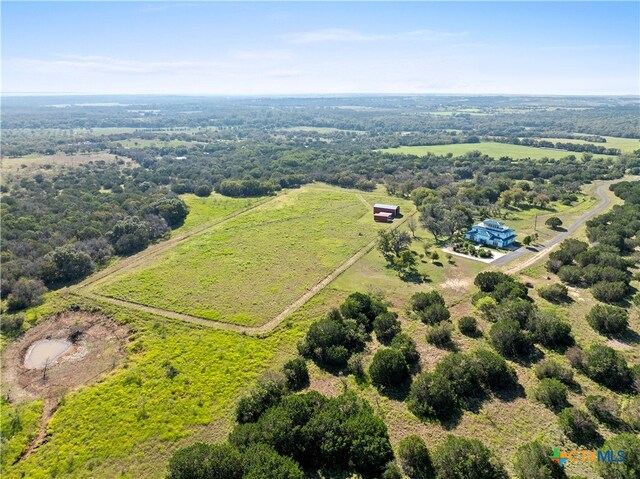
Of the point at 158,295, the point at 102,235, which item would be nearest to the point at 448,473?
the point at 158,295

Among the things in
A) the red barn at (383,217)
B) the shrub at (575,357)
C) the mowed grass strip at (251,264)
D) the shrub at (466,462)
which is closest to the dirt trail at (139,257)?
the mowed grass strip at (251,264)

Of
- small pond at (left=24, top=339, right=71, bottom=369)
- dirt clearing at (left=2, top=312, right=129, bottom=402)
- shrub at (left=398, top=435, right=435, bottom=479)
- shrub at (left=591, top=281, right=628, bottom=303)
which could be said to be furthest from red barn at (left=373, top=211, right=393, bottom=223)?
shrub at (left=398, top=435, right=435, bottom=479)

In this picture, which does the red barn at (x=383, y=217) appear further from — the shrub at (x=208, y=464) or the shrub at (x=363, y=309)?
the shrub at (x=208, y=464)

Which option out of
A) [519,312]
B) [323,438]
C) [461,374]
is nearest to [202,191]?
[519,312]

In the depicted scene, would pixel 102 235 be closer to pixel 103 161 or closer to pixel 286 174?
pixel 286 174

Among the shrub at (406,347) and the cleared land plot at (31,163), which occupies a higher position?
the cleared land plot at (31,163)

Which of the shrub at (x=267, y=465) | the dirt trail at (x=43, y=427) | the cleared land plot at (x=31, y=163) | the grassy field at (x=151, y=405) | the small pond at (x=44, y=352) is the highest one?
the cleared land plot at (x=31, y=163)
